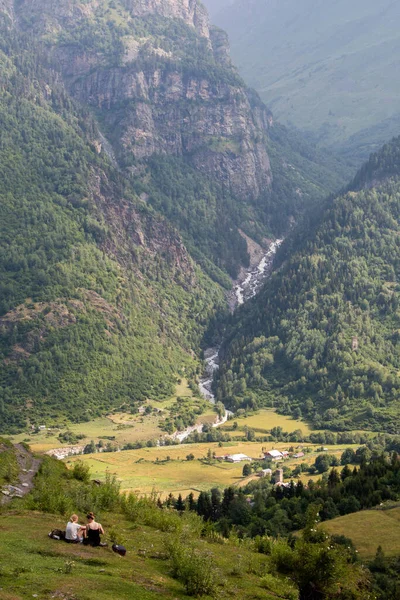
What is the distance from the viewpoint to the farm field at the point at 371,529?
106438 mm

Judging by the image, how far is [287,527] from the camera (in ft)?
448

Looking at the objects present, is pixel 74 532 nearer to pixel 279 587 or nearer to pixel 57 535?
pixel 57 535

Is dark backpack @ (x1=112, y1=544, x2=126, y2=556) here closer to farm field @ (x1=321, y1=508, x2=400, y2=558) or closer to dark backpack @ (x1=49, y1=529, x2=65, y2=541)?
dark backpack @ (x1=49, y1=529, x2=65, y2=541)

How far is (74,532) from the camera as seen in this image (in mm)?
60656

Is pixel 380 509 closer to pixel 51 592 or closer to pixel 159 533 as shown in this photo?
pixel 159 533

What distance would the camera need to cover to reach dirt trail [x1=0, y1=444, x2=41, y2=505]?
87875 mm

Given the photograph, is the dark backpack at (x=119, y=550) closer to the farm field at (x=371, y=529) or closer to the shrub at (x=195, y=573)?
the shrub at (x=195, y=573)

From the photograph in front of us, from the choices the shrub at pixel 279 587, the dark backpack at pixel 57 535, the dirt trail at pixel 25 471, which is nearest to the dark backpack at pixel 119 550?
the dark backpack at pixel 57 535

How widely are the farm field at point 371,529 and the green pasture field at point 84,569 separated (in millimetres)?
37197

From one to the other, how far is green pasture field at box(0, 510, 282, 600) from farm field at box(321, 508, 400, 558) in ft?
122

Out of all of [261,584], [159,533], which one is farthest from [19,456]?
[261,584]

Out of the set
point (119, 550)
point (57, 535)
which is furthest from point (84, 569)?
point (119, 550)

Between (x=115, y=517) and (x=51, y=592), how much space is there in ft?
125

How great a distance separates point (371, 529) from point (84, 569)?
236 feet
